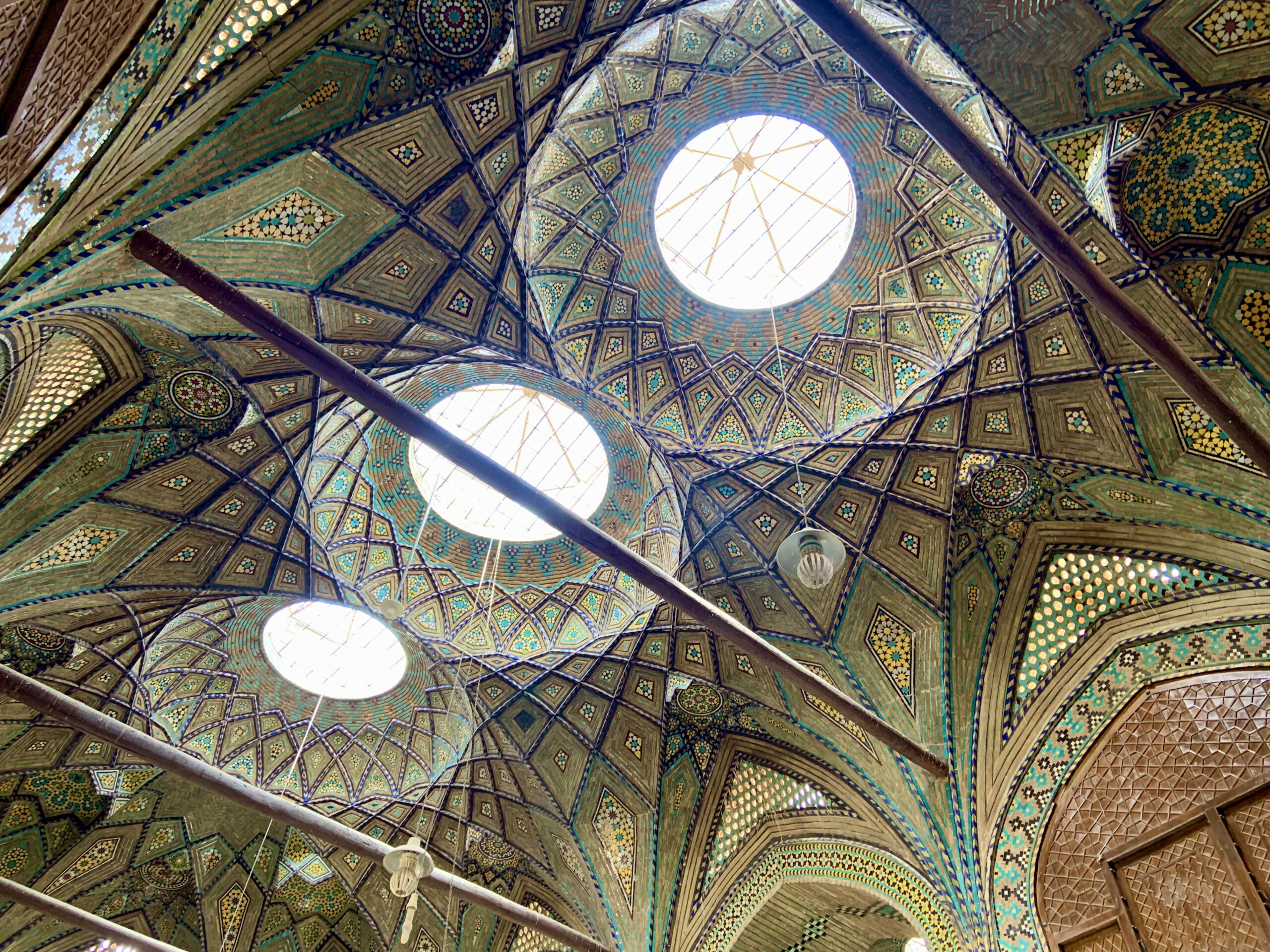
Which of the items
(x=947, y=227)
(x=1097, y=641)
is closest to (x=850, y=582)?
→ (x=1097, y=641)

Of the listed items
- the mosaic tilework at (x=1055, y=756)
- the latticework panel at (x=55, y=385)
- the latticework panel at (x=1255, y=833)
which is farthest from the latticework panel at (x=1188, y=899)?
the latticework panel at (x=55, y=385)

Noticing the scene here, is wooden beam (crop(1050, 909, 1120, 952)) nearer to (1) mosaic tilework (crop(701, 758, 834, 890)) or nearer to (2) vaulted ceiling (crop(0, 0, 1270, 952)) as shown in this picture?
(2) vaulted ceiling (crop(0, 0, 1270, 952))

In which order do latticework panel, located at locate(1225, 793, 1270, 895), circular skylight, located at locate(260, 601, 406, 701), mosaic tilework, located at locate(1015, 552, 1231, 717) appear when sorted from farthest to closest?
1. circular skylight, located at locate(260, 601, 406, 701)
2. mosaic tilework, located at locate(1015, 552, 1231, 717)
3. latticework panel, located at locate(1225, 793, 1270, 895)

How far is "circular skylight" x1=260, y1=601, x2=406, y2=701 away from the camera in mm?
12648

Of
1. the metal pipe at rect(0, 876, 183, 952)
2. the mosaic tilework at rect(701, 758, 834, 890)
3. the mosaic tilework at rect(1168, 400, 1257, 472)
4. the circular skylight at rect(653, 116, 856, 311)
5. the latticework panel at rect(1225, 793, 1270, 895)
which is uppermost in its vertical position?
the circular skylight at rect(653, 116, 856, 311)

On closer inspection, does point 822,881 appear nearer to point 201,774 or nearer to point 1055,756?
point 1055,756

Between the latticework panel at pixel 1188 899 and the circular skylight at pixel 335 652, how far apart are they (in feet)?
30.9

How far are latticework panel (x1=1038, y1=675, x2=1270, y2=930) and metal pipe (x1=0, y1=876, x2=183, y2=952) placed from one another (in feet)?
31.1

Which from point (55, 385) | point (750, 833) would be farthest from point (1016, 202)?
point (750, 833)

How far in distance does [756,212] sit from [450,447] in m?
5.88

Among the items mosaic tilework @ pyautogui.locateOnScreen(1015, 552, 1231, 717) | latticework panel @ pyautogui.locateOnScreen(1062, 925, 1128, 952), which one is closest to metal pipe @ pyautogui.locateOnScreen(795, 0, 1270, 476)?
mosaic tilework @ pyautogui.locateOnScreen(1015, 552, 1231, 717)

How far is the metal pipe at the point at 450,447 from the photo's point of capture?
5836mm

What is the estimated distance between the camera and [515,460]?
39.5ft

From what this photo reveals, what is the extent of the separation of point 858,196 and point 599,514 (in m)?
5.21
